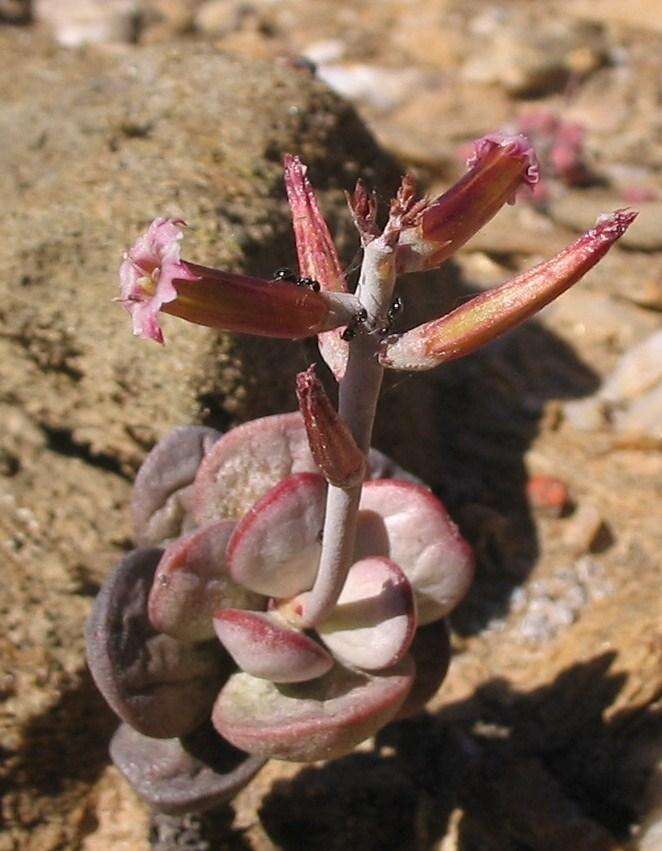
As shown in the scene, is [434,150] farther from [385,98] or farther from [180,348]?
[180,348]

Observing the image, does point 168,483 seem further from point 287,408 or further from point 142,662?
point 287,408

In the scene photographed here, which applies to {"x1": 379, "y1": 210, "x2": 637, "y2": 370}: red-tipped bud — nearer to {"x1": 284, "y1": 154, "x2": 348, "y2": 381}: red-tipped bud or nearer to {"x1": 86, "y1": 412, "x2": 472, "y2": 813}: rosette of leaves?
{"x1": 284, "y1": 154, "x2": 348, "y2": 381}: red-tipped bud

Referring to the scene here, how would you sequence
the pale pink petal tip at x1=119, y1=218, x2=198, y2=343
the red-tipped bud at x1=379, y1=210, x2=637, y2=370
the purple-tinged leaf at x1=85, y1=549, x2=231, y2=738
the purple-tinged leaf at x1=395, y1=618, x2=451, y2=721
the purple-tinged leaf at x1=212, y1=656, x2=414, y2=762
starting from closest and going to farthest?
the pale pink petal tip at x1=119, y1=218, x2=198, y2=343 < the red-tipped bud at x1=379, y1=210, x2=637, y2=370 < the purple-tinged leaf at x1=212, y1=656, x2=414, y2=762 < the purple-tinged leaf at x1=85, y1=549, x2=231, y2=738 < the purple-tinged leaf at x1=395, y1=618, x2=451, y2=721

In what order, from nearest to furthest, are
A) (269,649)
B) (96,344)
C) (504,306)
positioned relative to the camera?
(504,306), (269,649), (96,344)

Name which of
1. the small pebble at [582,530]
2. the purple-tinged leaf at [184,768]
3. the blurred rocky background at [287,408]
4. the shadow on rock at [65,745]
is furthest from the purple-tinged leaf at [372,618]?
the small pebble at [582,530]

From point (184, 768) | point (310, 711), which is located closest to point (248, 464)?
point (310, 711)

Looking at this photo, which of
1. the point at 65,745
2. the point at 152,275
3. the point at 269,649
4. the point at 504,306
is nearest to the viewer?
the point at 152,275

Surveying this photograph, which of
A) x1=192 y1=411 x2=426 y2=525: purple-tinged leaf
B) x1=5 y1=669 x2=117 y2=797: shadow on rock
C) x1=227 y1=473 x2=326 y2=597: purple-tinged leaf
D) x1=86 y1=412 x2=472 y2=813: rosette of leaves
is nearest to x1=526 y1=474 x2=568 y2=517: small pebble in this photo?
x1=86 y1=412 x2=472 y2=813: rosette of leaves
